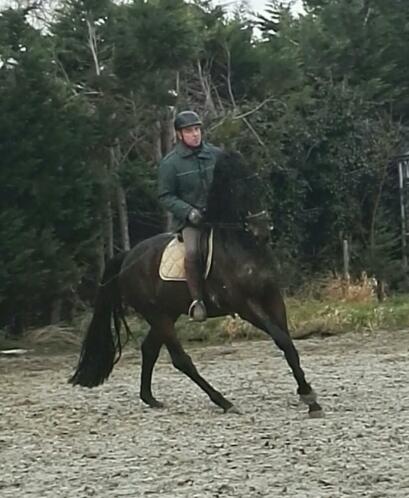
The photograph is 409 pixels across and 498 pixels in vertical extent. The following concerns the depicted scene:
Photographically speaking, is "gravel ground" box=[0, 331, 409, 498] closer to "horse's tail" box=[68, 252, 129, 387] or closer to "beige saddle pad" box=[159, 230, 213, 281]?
"horse's tail" box=[68, 252, 129, 387]

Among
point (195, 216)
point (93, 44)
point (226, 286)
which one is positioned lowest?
point (226, 286)

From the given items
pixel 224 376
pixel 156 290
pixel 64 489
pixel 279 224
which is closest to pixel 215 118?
pixel 279 224

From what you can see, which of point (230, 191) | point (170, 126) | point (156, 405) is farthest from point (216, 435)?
point (170, 126)

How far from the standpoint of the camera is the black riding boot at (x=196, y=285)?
10516 mm

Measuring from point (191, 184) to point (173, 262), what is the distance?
0.67 metres

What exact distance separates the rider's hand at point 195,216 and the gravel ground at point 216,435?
150cm

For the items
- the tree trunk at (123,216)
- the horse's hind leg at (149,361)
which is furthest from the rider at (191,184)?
the tree trunk at (123,216)

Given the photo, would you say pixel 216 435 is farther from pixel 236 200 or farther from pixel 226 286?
pixel 236 200

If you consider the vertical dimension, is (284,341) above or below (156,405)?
above

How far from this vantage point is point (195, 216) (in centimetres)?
1034

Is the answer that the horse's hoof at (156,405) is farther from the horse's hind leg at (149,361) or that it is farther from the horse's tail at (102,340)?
the horse's tail at (102,340)

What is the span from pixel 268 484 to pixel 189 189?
4308mm

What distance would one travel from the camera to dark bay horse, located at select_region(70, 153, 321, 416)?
10188 millimetres

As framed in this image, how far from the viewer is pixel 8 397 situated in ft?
41.0
